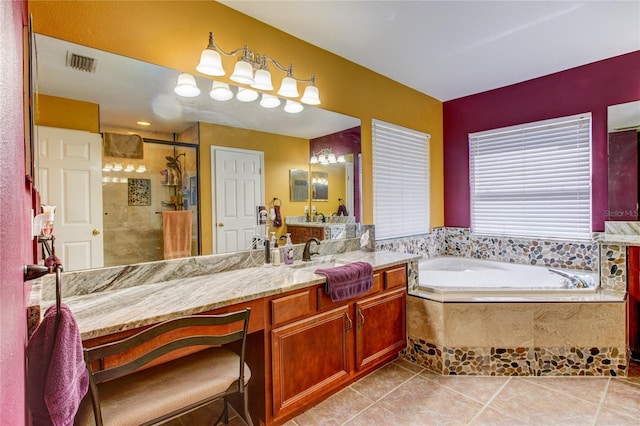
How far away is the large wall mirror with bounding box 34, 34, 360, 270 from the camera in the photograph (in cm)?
156

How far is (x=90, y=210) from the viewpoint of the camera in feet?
5.28

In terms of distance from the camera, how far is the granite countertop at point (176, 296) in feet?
4.07

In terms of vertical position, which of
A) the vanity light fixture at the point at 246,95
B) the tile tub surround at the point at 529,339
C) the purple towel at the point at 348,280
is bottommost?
the tile tub surround at the point at 529,339

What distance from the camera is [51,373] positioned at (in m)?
0.88

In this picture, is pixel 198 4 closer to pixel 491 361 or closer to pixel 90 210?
pixel 90 210

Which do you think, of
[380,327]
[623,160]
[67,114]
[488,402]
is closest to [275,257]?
[380,327]

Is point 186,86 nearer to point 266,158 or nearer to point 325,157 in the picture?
point 266,158

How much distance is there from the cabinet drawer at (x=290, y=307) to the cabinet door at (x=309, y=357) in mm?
46

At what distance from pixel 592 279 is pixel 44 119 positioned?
3.85 meters

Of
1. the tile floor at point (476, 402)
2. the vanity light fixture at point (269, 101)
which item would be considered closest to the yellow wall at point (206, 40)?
the vanity light fixture at point (269, 101)

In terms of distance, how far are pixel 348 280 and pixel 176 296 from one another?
992 mm

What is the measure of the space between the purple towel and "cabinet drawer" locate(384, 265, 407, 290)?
25cm

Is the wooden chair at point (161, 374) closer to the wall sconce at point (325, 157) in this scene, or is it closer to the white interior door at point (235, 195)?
the white interior door at point (235, 195)

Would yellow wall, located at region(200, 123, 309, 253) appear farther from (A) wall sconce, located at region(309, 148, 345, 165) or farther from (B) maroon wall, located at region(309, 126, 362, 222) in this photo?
(B) maroon wall, located at region(309, 126, 362, 222)
